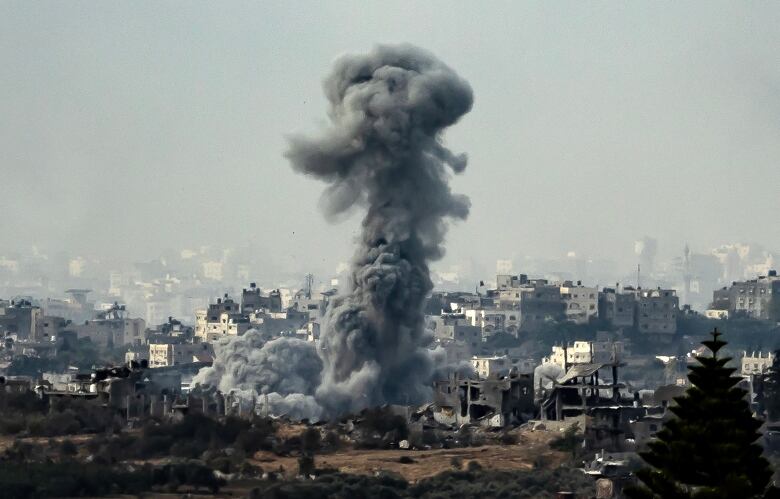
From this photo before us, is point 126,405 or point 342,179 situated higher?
point 342,179

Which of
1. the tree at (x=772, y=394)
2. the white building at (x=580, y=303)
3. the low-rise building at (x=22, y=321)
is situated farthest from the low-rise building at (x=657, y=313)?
the tree at (x=772, y=394)

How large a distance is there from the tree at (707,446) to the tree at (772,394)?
37.5 m

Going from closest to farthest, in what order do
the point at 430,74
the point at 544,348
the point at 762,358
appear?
the point at 430,74
the point at 762,358
the point at 544,348

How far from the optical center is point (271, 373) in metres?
106

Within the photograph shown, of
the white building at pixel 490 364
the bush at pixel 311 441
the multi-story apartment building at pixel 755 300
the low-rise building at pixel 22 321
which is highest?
the multi-story apartment building at pixel 755 300

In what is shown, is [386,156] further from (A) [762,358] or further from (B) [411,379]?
(A) [762,358]

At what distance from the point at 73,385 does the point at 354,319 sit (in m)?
10.9

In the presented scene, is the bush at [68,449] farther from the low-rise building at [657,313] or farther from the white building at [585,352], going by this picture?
the low-rise building at [657,313]

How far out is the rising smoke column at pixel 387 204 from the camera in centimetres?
10100

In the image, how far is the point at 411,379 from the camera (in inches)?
4040

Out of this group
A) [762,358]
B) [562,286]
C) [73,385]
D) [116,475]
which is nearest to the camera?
[116,475]

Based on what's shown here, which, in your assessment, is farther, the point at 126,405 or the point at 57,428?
the point at 126,405

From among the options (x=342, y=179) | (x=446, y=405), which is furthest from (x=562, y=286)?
(x=446, y=405)

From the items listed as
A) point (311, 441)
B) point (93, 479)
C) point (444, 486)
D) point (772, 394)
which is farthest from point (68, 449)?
point (772, 394)
